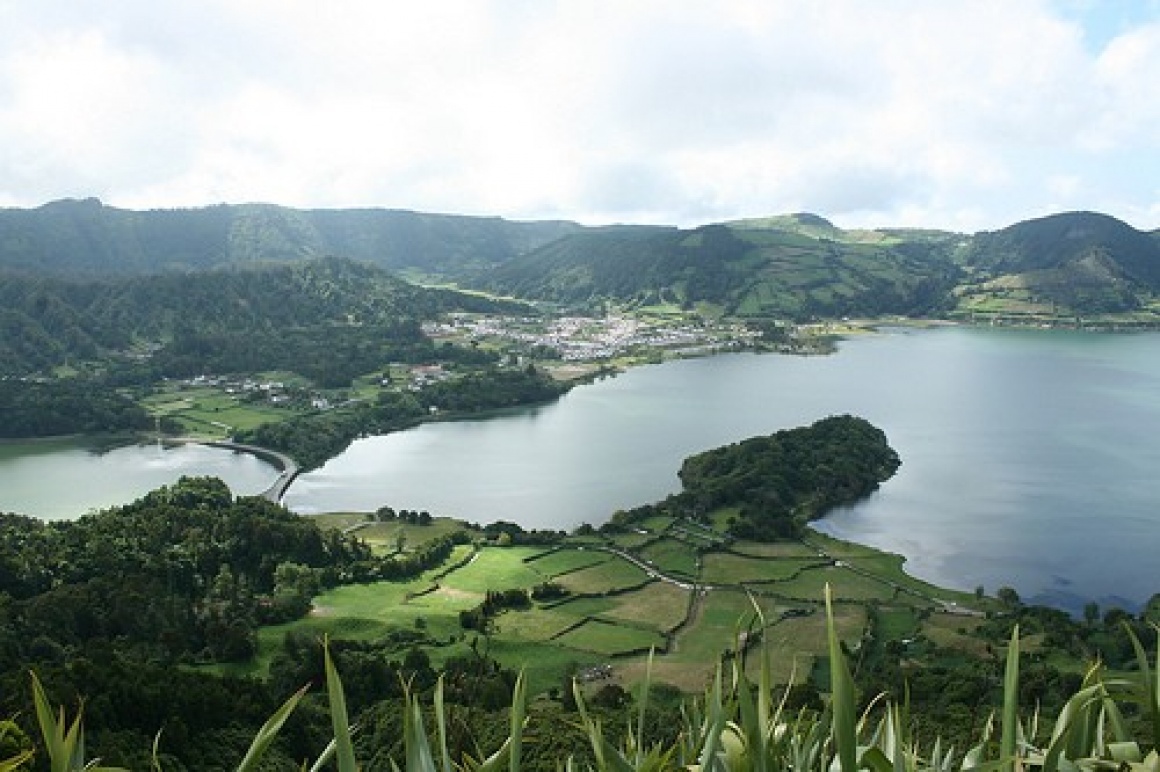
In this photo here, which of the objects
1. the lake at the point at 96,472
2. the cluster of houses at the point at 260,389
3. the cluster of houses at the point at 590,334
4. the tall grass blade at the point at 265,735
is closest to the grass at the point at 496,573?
the lake at the point at 96,472

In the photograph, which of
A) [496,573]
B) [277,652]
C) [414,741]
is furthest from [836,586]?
[414,741]

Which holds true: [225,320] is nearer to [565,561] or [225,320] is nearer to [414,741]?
[565,561]

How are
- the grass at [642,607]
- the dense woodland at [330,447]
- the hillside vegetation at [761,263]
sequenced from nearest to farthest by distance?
the dense woodland at [330,447] < the grass at [642,607] < the hillside vegetation at [761,263]

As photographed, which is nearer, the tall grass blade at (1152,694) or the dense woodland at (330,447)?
the tall grass blade at (1152,694)

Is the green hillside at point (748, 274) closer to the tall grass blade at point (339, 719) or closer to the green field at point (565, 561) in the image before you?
the green field at point (565, 561)

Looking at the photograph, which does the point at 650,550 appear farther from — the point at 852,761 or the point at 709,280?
the point at 709,280

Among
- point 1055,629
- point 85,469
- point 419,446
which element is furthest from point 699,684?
point 85,469
